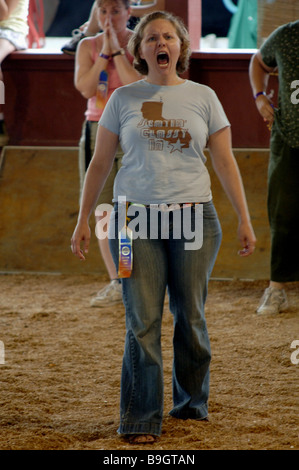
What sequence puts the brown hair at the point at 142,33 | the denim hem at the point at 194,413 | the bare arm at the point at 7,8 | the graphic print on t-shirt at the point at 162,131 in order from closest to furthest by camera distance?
the graphic print on t-shirt at the point at 162,131 → the brown hair at the point at 142,33 → the denim hem at the point at 194,413 → the bare arm at the point at 7,8

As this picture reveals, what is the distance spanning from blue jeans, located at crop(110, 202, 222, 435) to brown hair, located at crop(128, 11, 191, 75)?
0.60 m

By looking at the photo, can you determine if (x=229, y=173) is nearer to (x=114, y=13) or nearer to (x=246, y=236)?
(x=246, y=236)

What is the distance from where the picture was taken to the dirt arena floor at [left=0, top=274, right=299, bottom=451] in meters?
2.98

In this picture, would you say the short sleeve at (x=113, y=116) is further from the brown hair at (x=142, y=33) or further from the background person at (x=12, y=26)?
the background person at (x=12, y=26)

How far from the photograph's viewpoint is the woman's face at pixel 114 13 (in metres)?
4.96

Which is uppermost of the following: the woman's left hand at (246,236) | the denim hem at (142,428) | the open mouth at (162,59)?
the open mouth at (162,59)

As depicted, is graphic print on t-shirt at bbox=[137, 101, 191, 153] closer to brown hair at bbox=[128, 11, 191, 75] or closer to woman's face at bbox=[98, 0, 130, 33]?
brown hair at bbox=[128, 11, 191, 75]

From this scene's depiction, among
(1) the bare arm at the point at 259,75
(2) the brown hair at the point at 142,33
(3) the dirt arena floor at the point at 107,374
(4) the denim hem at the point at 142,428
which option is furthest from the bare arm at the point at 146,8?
(4) the denim hem at the point at 142,428

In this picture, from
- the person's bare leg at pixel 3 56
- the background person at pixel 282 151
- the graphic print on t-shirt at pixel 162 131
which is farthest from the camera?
the person's bare leg at pixel 3 56

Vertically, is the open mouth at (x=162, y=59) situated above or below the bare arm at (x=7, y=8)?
above

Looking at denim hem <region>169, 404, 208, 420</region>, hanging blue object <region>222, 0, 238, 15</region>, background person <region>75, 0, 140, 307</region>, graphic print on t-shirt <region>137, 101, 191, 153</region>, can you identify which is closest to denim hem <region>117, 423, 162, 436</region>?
denim hem <region>169, 404, 208, 420</region>

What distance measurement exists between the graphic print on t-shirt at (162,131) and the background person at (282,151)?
81.0 inches

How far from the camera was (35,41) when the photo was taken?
26.7 feet
